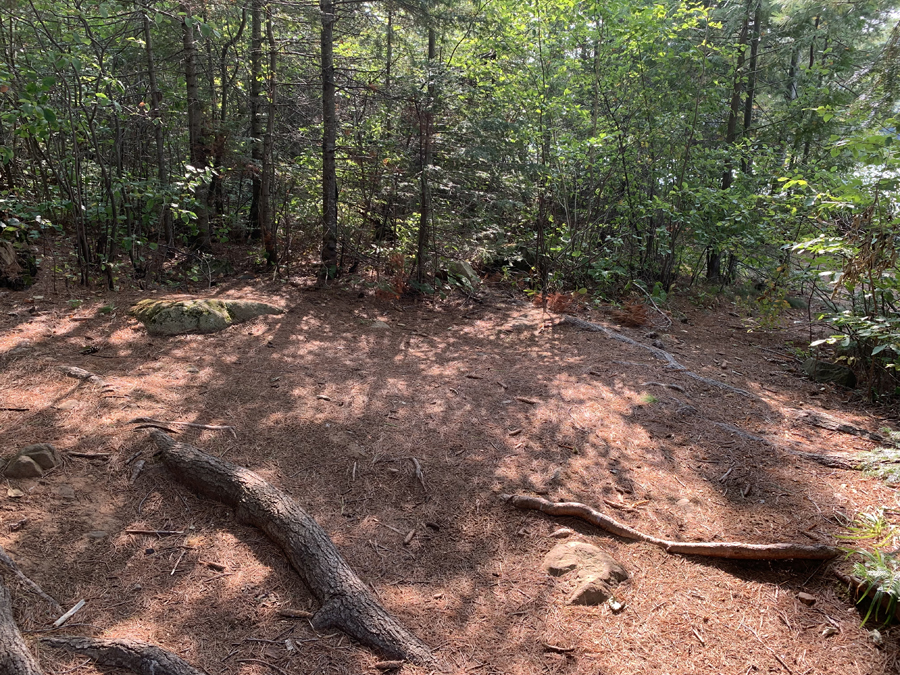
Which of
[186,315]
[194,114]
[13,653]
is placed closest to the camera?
[13,653]

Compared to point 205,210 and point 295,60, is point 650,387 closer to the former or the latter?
point 205,210

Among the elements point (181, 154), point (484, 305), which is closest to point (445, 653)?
point (484, 305)

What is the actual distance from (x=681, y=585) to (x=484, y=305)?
23.4ft

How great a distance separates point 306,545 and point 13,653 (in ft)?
4.49

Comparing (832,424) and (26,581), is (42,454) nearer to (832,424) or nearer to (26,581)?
(26,581)

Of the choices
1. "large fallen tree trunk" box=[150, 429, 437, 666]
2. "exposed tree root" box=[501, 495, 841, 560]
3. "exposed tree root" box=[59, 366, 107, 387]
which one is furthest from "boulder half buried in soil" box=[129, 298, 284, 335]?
"exposed tree root" box=[501, 495, 841, 560]

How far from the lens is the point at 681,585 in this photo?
3158mm

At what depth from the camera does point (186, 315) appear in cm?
672

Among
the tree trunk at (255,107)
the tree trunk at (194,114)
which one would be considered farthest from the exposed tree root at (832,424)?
the tree trunk at (255,107)

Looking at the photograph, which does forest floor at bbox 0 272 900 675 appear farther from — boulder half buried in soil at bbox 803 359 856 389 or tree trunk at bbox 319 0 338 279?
tree trunk at bbox 319 0 338 279

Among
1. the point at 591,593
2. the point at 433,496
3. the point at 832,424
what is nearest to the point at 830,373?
the point at 832,424

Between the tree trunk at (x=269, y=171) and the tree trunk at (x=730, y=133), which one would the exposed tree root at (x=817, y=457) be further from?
the tree trunk at (x=269, y=171)

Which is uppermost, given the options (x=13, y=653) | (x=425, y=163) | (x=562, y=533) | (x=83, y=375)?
(x=425, y=163)

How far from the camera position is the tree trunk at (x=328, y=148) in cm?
856
